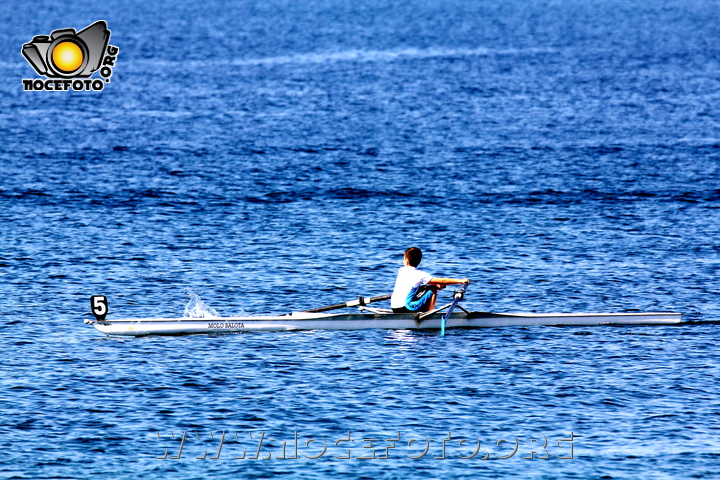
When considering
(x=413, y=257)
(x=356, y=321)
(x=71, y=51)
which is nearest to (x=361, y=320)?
(x=356, y=321)

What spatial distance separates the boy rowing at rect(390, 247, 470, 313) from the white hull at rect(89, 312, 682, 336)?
0.35 m

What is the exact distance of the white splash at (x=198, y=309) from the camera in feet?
106

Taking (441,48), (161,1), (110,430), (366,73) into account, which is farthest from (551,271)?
(161,1)

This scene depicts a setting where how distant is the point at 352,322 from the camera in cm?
3034

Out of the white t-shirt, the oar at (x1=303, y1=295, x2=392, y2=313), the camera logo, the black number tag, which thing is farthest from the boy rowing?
the camera logo

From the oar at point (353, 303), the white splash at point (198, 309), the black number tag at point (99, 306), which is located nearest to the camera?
the black number tag at point (99, 306)

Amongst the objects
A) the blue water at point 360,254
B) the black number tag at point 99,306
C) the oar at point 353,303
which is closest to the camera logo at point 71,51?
the blue water at point 360,254

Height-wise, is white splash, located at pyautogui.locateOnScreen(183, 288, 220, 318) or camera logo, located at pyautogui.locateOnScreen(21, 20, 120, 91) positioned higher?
camera logo, located at pyautogui.locateOnScreen(21, 20, 120, 91)

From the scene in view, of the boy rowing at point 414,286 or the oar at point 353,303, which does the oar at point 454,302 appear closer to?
the boy rowing at point 414,286

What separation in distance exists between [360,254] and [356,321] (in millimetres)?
10244

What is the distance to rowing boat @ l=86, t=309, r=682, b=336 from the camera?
29.5 metres

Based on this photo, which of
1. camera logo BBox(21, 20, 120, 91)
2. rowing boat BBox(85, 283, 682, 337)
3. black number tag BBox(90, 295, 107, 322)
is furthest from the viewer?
camera logo BBox(21, 20, 120, 91)

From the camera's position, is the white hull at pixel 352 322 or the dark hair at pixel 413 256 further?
the dark hair at pixel 413 256

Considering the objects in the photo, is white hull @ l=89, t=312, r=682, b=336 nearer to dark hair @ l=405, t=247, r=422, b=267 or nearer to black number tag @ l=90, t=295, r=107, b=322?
black number tag @ l=90, t=295, r=107, b=322
